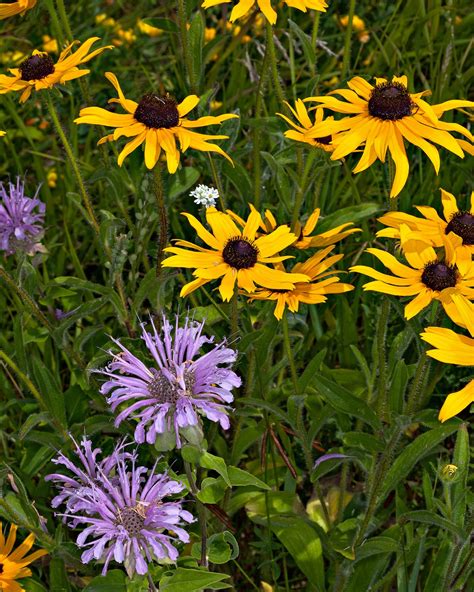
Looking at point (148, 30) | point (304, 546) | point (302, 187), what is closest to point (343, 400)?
point (304, 546)

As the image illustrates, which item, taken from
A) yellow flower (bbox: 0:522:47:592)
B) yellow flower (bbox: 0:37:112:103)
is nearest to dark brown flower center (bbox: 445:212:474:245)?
yellow flower (bbox: 0:37:112:103)

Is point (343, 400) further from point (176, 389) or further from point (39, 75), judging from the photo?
point (39, 75)

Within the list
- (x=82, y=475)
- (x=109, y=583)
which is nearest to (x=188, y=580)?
(x=109, y=583)

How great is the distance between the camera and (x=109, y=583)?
1.56 metres

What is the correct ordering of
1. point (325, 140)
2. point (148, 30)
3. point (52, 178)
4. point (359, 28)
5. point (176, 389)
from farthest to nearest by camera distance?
point (148, 30)
point (359, 28)
point (52, 178)
point (325, 140)
point (176, 389)

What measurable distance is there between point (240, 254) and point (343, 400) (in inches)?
16.3

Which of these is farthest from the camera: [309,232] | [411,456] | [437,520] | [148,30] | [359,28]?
[148,30]

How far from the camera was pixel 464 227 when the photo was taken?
176 centimetres

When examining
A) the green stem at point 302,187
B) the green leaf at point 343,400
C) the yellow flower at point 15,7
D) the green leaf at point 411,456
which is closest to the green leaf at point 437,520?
the green leaf at point 411,456

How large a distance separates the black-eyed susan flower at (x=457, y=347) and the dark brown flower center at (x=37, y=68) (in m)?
1.18

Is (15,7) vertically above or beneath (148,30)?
above

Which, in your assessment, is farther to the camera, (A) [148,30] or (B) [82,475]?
(A) [148,30]

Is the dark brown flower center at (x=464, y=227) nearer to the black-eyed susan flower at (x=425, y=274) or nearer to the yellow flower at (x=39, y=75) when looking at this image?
the black-eyed susan flower at (x=425, y=274)

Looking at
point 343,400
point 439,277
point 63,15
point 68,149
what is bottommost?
point 343,400
